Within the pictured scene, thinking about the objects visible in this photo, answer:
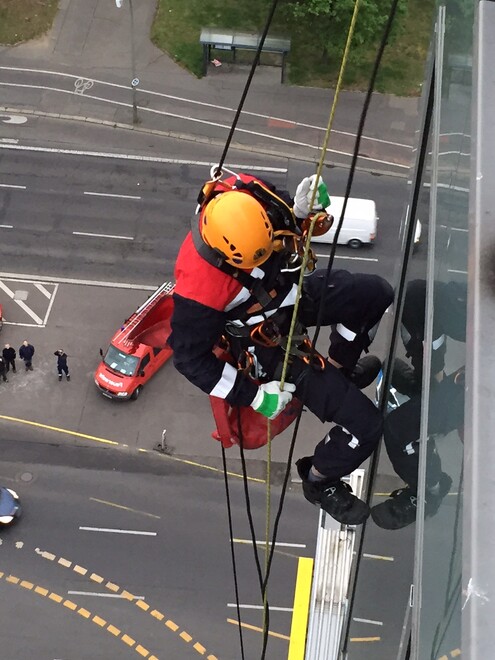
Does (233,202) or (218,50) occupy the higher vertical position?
(233,202)

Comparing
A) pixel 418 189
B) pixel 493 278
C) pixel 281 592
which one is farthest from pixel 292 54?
pixel 493 278

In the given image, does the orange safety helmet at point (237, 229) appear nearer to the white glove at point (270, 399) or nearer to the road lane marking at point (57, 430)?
the white glove at point (270, 399)

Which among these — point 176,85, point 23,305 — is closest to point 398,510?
point 23,305

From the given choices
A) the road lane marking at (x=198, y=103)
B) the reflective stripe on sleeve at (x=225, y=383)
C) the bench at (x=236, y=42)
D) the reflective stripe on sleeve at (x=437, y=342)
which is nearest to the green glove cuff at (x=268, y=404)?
the reflective stripe on sleeve at (x=225, y=383)

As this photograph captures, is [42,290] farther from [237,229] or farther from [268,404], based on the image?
[237,229]

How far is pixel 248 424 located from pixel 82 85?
31644 mm

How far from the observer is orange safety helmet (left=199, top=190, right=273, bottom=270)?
899 centimetres

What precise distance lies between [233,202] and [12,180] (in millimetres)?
28593

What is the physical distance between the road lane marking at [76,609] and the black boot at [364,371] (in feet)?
51.3

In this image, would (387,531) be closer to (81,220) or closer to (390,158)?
(81,220)

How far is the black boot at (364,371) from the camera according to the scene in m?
11.5

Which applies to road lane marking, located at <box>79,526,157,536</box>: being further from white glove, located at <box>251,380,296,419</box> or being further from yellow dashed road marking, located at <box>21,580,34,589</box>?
white glove, located at <box>251,380,296,419</box>

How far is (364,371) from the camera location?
11.6 m

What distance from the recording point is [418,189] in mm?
9180
